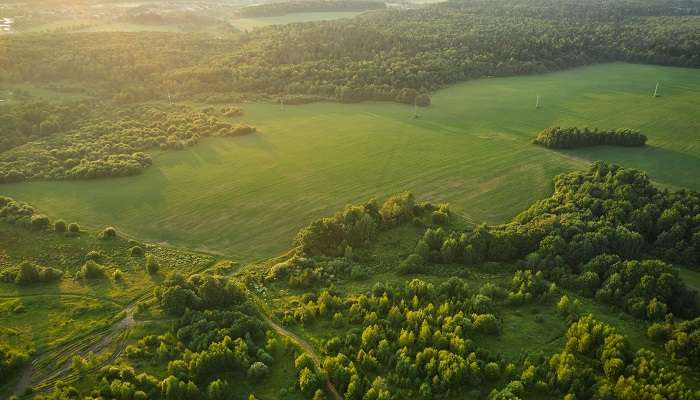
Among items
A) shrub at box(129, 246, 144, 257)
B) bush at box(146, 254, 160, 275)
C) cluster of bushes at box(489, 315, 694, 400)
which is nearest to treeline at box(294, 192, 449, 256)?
bush at box(146, 254, 160, 275)

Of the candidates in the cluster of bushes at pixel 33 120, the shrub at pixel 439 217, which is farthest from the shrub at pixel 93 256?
the cluster of bushes at pixel 33 120

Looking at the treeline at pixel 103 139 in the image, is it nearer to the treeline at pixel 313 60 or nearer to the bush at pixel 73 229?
the treeline at pixel 313 60

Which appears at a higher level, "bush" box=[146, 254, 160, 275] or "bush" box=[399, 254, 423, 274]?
"bush" box=[399, 254, 423, 274]

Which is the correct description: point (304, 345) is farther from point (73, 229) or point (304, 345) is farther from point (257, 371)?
point (73, 229)

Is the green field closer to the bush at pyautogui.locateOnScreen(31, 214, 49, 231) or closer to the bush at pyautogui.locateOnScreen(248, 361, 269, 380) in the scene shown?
the bush at pyautogui.locateOnScreen(31, 214, 49, 231)

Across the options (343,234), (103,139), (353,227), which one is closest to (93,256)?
(343,234)

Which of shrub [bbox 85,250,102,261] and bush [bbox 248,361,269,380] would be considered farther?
shrub [bbox 85,250,102,261]

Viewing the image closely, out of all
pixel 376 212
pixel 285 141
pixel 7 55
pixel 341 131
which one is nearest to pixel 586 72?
pixel 341 131
